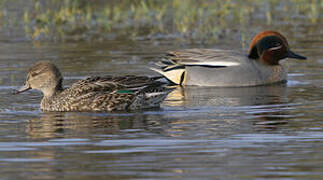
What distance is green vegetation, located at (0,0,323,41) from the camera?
58.2ft

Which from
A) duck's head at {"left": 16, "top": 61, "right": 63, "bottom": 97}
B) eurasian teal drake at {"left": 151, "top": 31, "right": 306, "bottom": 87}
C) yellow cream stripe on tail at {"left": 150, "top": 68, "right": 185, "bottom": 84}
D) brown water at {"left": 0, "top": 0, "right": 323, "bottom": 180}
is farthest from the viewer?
yellow cream stripe on tail at {"left": 150, "top": 68, "right": 185, "bottom": 84}

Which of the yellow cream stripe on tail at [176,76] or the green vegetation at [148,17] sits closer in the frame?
the yellow cream stripe on tail at [176,76]

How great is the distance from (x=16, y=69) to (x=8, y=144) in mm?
5879

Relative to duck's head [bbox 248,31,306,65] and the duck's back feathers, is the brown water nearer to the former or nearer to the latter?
the duck's back feathers

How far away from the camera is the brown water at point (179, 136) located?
21.6ft

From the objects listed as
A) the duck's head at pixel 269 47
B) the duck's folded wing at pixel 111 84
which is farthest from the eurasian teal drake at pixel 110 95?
the duck's head at pixel 269 47

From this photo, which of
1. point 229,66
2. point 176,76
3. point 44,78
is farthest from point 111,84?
point 229,66

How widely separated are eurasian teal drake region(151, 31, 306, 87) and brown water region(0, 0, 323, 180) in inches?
12.4

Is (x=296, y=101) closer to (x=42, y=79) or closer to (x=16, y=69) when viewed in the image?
(x=42, y=79)

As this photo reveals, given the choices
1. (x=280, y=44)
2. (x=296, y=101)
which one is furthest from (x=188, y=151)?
Result: (x=280, y=44)

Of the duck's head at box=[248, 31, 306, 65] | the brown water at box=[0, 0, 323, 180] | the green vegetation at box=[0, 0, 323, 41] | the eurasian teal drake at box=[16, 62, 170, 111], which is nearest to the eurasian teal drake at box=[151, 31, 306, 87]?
the duck's head at box=[248, 31, 306, 65]

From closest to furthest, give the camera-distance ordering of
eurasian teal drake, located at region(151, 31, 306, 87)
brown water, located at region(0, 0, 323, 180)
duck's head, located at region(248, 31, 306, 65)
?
brown water, located at region(0, 0, 323, 180)
eurasian teal drake, located at region(151, 31, 306, 87)
duck's head, located at region(248, 31, 306, 65)

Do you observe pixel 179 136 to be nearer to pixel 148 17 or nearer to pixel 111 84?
pixel 111 84

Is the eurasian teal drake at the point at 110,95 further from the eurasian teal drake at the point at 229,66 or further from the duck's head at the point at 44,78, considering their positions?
the eurasian teal drake at the point at 229,66
